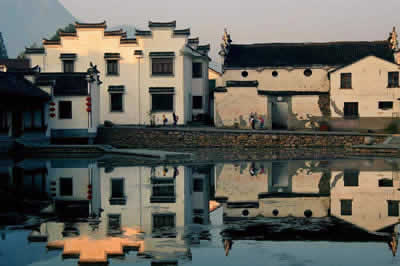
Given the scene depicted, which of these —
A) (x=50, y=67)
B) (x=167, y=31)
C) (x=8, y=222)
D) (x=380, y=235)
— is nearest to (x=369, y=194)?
(x=380, y=235)

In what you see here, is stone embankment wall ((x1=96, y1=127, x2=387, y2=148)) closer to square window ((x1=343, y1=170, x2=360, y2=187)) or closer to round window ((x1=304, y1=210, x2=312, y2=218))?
square window ((x1=343, y1=170, x2=360, y2=187))

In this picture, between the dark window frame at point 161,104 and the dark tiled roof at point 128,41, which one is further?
the dark tiled roof at point 128,41

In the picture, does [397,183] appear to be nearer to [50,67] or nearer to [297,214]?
[297,214]

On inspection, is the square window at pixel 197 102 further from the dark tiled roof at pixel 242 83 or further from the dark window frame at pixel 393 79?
the dark window frame at pixel 393 79

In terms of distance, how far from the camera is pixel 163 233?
1119cm

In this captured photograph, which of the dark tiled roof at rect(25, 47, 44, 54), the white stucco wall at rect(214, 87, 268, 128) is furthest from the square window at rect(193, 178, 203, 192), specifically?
the dark tiled roof at rect(25, 47, 44, 54)

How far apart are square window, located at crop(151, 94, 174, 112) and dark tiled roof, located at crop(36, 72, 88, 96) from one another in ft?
24.3

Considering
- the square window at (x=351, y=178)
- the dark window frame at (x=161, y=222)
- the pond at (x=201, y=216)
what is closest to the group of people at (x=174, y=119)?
the pond at (x=201, y=216)

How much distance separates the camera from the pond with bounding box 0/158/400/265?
948 centimetres

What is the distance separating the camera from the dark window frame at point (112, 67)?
4425 cm

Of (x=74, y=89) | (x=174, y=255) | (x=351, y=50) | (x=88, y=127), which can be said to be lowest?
(x=174, y=255)

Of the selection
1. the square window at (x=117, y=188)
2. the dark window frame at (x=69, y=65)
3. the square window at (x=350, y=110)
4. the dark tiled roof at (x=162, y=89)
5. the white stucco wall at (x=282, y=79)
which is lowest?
the square window at (x=117, y=188)

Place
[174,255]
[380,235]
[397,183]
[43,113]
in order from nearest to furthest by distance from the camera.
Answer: [174,255], [380,235], [397,183], [43,113]

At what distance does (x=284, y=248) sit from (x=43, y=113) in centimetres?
2830
